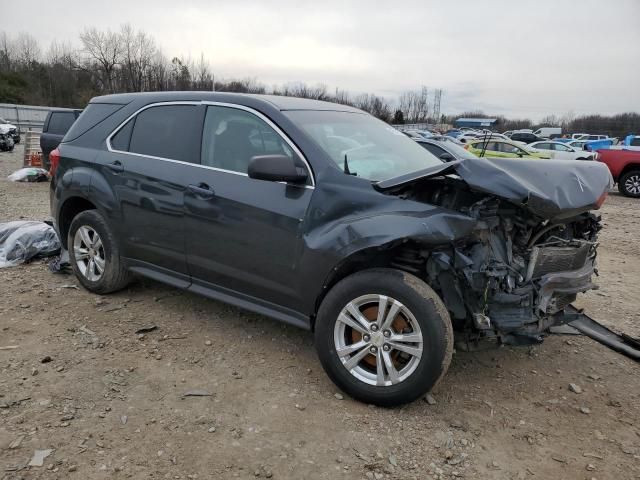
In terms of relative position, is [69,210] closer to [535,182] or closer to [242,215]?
[242,215]

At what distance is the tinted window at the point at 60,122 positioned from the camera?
1317 centimetres

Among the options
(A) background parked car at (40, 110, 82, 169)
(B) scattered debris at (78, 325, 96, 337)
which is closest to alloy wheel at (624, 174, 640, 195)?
(B) scattered debris at (78, 325, 96, 337)

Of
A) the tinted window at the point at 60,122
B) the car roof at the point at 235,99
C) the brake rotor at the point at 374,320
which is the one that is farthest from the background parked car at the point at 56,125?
the brake rotor at the point at 374,320

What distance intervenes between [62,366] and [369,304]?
212cm

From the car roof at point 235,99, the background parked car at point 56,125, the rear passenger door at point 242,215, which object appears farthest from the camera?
the background parked car at point 56,125

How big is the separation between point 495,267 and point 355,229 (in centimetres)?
84

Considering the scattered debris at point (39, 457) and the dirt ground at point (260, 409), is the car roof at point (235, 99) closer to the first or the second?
the dirt ground at point (260, 409)

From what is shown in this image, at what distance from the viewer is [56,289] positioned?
4777 mm

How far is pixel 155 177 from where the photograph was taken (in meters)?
3.88

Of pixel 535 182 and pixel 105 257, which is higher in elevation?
pixel 535 182

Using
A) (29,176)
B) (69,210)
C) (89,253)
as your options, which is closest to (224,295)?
(89,253)

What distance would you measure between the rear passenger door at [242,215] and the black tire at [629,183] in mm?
14081

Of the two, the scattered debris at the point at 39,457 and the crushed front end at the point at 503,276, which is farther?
the crushed front end at the point at 503,276

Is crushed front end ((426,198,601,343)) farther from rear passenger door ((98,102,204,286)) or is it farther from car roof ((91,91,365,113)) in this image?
rear passenger door ((98,102,204,286))
